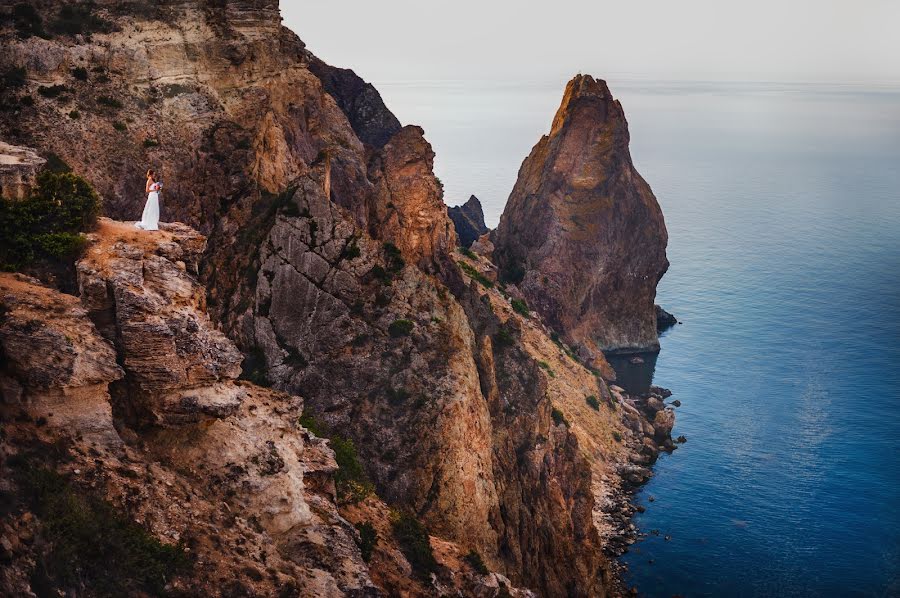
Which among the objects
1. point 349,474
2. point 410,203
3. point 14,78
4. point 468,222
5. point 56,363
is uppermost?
point 14,78

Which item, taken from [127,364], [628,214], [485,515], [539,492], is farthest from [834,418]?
[127,364]

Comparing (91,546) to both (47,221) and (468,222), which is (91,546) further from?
(468,222)

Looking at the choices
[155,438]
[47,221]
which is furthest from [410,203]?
[155,438]

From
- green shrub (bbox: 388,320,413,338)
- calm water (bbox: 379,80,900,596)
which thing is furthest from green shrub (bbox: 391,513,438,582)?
calm water (bbox: 379,80,900,596)

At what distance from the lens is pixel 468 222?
180m

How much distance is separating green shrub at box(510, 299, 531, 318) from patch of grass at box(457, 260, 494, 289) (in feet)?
14.4

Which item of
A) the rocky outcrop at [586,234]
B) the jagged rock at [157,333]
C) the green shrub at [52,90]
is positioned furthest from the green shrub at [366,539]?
the rocky outcrop at [586,234]

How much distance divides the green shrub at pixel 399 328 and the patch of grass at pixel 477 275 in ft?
178

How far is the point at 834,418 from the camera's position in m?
130

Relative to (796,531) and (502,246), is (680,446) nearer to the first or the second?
(796,531)

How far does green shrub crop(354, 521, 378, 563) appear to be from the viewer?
4762 cm

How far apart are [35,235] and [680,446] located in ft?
314

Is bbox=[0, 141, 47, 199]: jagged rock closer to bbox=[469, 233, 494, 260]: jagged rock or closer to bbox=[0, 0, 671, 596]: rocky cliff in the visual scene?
bbox=[0, 0, 671, 596]: rocky cliff

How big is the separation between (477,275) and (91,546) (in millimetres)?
92792
